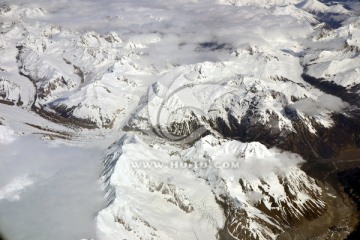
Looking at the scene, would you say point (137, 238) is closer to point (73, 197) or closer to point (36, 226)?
point (73, 197)

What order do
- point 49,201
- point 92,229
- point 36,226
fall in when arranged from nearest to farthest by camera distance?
point 36,226 → point 92,229 → point 49,201

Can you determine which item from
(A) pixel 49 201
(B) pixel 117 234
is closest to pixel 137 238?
(B) pixel 117 234

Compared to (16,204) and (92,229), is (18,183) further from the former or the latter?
(92,229)

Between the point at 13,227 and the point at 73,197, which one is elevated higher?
the point at 13,227

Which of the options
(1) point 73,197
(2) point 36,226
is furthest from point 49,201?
(2) point 36,226

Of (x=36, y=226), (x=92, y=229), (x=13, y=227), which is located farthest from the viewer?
(x=92, y=229)

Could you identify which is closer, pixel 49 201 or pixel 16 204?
pixel 16 204

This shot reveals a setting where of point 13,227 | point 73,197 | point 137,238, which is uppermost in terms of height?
point 13,227

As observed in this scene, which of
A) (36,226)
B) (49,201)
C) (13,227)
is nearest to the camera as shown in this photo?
(13,227)

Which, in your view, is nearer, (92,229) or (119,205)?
(92,229)
